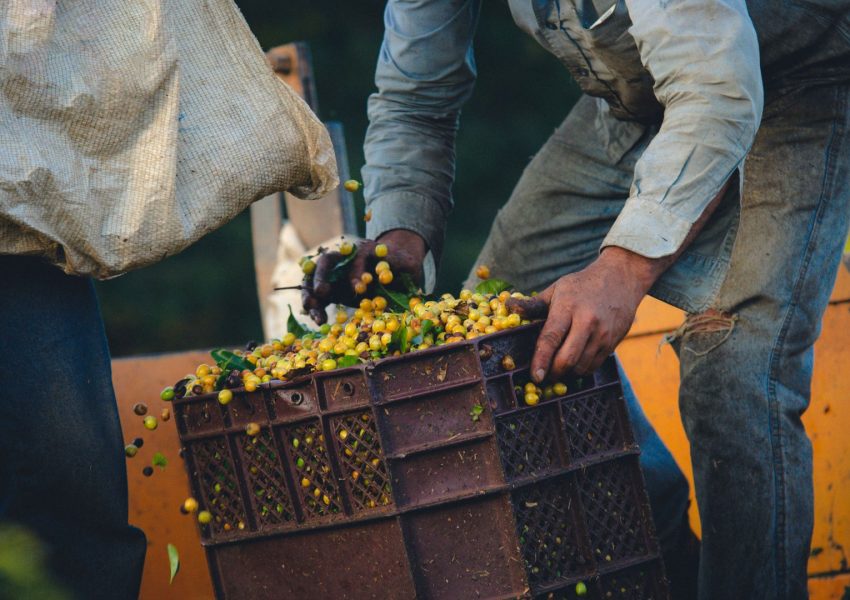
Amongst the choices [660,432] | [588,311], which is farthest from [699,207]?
[660,432]

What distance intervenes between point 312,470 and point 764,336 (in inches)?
33.1

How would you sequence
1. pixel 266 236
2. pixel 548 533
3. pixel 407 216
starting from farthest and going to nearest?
pixel 266 236 < pixel 407 216 < pixel 548 533

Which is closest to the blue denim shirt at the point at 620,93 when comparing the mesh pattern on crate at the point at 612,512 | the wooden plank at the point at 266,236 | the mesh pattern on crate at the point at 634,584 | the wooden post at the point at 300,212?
the mesh pattern on crate at the point at 612,512

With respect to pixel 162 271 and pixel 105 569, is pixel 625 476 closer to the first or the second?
pixel 105 569

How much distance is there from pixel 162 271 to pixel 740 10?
17.1 feet

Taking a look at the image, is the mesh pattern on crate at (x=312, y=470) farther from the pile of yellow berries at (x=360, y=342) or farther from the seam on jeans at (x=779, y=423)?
the seam on jeans at (x=779, y=423)

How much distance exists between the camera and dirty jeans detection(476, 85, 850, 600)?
1.82 metres

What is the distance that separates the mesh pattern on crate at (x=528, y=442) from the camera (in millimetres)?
1463

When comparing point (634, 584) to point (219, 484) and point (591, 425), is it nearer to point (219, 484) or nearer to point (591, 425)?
point (591, 425)

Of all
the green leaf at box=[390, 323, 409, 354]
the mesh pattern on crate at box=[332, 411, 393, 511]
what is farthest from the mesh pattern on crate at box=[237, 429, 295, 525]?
the green leaf at box=[390, 323, 409, 354]

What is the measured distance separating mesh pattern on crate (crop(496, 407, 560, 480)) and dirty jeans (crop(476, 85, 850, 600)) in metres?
0.41

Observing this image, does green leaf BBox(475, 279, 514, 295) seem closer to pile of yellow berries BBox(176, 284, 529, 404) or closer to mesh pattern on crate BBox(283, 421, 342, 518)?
pile of yellow berries BBox(176, 284, 529, 404)

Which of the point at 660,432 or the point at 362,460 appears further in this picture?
the point at 660,432

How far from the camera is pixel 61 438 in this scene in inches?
56.1
